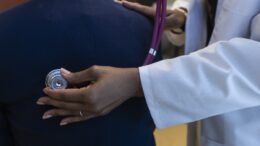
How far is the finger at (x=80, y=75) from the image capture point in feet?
2.51

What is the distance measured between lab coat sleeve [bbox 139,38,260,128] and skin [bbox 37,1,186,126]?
4cm

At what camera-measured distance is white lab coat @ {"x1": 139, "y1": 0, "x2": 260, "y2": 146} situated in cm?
75

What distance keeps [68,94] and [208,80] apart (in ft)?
0.93

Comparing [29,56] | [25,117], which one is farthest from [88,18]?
[25,117]

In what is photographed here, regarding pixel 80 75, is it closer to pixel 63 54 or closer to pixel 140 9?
pixel 63 54

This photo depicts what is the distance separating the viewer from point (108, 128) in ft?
2.84

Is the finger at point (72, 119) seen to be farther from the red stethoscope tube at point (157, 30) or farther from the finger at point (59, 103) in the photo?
the red stethoscope tube at point (157, 30)

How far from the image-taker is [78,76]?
0.78 m

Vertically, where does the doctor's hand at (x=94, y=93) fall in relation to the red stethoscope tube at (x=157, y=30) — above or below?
below

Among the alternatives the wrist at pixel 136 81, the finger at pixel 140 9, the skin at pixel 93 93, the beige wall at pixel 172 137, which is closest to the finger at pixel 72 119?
the skin at pixel 93 93

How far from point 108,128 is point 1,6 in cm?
35

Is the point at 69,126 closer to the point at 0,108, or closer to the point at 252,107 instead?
the point at 0,108

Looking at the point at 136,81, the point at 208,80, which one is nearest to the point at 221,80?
the point at 208,80

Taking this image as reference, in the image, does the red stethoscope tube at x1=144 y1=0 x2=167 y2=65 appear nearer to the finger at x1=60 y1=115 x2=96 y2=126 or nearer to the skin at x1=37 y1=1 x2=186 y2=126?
the skin at x1=37 y1=1 x2=186 y2=126
